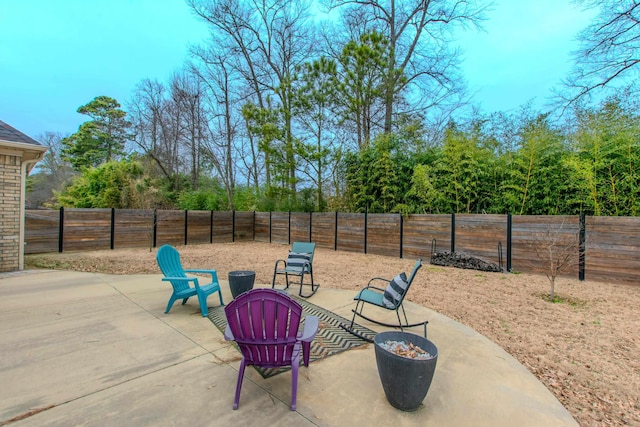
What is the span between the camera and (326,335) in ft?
9.17

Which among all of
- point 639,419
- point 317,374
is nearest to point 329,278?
point 317,374

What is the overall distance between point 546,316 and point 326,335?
111 inches

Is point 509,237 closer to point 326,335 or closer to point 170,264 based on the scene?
point 326,335

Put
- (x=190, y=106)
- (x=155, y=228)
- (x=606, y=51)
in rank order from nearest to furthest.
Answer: (x=606, y=51)
(x=155, y=228)
(x=190, y=106)

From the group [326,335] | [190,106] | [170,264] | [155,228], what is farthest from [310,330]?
[190,106]

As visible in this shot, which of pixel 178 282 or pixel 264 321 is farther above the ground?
pixel 264 321

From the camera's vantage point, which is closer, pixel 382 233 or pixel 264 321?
pixel 264 321

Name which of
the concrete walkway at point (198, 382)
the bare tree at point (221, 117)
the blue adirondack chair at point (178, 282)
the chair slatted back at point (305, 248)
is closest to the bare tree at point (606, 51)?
the chair slatted back at point (305, 248)

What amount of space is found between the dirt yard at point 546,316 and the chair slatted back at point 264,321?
186cm

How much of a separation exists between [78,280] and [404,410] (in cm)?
562

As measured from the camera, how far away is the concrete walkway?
63.8 inches

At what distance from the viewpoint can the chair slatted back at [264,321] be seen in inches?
67.4

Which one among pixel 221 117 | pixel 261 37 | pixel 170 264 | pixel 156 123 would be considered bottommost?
pixel 170 264

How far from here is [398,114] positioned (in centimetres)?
1150
